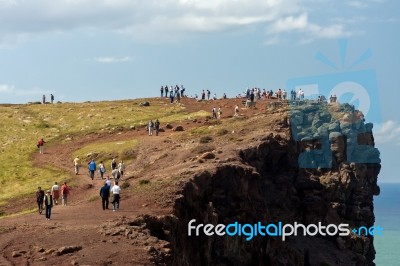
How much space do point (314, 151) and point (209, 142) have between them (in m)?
19.1

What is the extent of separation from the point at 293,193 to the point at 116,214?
115 ft

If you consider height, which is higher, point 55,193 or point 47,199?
point 47,199

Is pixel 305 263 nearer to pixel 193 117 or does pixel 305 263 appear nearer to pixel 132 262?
pixel 193 117

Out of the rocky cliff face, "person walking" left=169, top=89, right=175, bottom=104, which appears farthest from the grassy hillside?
the rocky cliff face

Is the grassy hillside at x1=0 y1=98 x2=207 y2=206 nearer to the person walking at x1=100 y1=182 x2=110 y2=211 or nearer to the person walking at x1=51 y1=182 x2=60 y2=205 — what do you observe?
the person walking at x1=51 y1=182 x2=60 y2=205

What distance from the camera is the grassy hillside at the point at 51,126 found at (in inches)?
2462

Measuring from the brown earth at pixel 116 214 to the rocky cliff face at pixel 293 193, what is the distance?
1.57 metres

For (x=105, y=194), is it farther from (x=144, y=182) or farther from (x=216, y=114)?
(x=216, y=114)

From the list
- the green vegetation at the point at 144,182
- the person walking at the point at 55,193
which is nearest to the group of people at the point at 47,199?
the person walking at the point at 55,193

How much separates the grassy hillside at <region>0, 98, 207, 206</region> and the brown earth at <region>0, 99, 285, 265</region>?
267cm

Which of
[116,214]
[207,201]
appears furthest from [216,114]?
[116,214]

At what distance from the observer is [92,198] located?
44625 millimetres

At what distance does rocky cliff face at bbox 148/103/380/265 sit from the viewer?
140ft

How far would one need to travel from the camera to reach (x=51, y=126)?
9256cm
